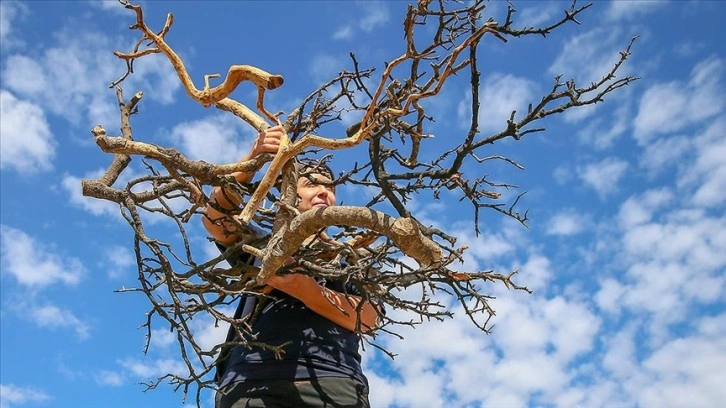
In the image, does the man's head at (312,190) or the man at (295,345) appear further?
the man's head at (312,190)

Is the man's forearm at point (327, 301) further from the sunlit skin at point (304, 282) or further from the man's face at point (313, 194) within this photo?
the man's face at point (313, 194)

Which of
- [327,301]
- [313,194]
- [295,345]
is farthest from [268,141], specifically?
[295,345]

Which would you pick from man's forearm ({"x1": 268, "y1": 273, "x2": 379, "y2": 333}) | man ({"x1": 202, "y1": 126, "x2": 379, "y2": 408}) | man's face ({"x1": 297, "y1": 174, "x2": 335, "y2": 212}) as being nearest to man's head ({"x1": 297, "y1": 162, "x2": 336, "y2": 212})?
man's face ({"x1": 297, "y1": 174, "x2": 335, "y2": 212})

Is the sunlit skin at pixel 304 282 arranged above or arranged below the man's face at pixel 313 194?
below

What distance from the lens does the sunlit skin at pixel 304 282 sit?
261cm

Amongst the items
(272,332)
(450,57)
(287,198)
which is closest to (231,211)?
(287,198)

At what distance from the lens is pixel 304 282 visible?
2.61m

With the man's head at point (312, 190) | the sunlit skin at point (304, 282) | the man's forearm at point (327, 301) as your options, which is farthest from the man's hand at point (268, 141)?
the man's forearm at point (327, 301)

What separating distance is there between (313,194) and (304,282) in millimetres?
505

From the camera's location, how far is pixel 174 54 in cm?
272

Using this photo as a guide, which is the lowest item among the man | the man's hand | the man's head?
the man

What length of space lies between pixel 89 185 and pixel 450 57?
1.36 metres

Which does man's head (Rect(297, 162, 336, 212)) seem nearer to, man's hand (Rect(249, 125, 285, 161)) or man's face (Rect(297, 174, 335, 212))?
man's face (Rect(297, 174, 335, 212))

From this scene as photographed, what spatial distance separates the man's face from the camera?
297 cm
